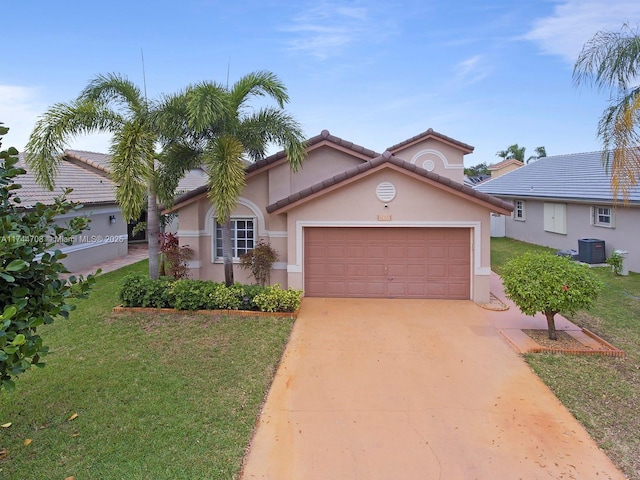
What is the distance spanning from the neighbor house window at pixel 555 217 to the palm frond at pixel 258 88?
16973 mm

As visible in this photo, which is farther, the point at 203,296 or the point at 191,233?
the point at 191,233

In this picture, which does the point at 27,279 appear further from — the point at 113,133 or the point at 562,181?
the point at 562,181

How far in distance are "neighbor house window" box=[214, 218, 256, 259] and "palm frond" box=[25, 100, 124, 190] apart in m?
4.70

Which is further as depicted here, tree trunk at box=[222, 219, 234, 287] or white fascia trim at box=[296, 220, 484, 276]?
white fascia trim at box=[296, 220, 484, 276]

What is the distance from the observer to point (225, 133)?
36.2 feet

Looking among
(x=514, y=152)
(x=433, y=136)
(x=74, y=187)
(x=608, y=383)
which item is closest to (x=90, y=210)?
(x=74, y=187)

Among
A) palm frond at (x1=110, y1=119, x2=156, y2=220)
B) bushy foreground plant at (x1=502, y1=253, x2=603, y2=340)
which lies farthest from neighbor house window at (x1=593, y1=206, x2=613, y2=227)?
palm frond at (x1=110, y1=119, x2=156, y2=220)

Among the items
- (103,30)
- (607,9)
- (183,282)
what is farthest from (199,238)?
Result: (607,9)

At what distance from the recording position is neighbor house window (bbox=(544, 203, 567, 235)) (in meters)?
21.0

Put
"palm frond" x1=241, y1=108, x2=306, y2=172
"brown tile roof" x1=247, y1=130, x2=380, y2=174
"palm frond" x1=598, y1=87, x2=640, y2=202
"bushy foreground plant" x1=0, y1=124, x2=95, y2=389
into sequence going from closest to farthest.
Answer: "bushy foreground plant" x1=0, y1=124, x2=95, y2=389
"palm frond" x1=598, y1=87, x2=640, y2=202
"palm frond" x1=241, y1=108, x2=306, y2=172
"brown tile roof" x1=247, y1=130, x2=380, y2=174

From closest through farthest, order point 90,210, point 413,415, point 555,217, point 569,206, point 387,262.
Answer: point 413,415
point 387,262
point 90,210
point 569,206
point 555,217

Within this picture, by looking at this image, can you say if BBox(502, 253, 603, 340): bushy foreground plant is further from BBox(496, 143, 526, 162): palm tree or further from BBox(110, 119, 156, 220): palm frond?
BBox(496, 143, 526, 162): palm tree

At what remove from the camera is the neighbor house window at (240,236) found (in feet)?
44.3

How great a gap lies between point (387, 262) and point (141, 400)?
26.6ft
